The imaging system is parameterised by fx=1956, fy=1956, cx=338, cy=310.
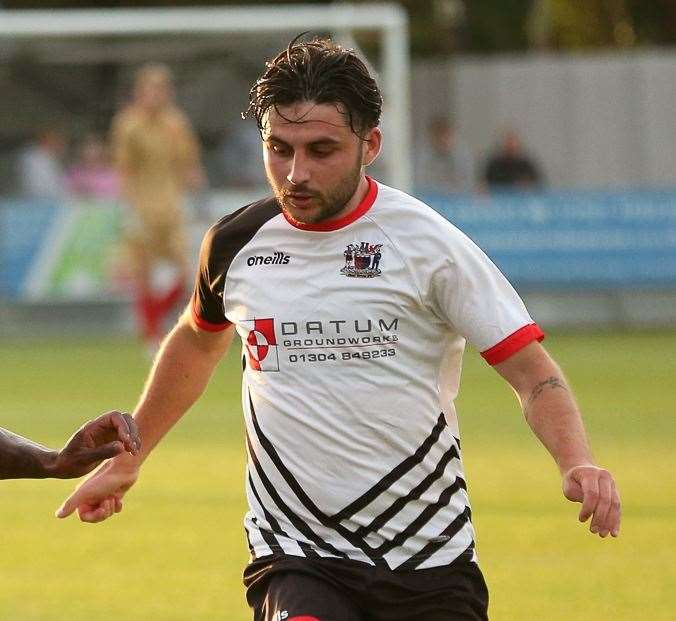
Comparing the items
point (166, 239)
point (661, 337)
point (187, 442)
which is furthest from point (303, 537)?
point (661, 337)

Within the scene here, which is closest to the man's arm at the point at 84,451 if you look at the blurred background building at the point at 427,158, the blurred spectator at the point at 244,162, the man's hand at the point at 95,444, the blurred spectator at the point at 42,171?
the man's hand at the point at 95,444

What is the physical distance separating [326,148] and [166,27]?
62.3 ft

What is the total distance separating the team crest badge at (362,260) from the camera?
534 cm

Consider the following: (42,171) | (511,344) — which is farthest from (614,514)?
(42,171)

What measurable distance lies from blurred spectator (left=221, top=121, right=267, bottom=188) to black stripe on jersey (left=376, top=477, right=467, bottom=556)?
722 inches

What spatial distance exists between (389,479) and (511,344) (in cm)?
50

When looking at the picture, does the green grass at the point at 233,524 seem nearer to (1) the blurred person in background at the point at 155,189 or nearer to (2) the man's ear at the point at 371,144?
(1) the blurred person in background at the point at 155,189

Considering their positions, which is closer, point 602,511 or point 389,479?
point 602,511

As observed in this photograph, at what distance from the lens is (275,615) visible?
16.9 ft

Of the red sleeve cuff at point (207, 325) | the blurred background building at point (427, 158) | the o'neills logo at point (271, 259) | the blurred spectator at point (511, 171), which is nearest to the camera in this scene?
the o'neills logo at point (271, 259)

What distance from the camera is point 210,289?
568 centimetres

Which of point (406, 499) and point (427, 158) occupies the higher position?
point (427, 158)

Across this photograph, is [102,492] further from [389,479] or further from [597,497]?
[597,497]

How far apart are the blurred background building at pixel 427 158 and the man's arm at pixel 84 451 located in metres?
17.6
